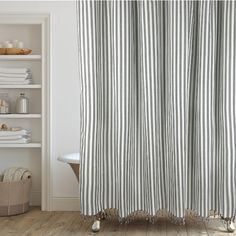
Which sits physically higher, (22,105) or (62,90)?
(62,90)

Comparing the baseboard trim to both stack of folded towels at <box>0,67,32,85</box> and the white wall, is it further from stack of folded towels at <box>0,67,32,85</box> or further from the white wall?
stack of folded towels at <box>0,67,32,85</box>

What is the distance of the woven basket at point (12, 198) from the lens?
4695 millimetres

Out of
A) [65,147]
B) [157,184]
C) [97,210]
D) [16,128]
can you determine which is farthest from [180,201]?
[16,128]

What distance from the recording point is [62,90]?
16.3ft

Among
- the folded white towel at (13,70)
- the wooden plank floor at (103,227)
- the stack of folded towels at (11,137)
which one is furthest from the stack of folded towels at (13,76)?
the wooden plank floor at (103,227)

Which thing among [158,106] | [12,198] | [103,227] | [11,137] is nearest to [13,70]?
[11,137]

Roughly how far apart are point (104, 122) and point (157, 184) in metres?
0.63

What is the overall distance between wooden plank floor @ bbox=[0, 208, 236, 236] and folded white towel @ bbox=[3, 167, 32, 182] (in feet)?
1.46

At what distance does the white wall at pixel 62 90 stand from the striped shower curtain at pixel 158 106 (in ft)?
3.17

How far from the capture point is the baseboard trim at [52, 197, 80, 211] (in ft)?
16.2

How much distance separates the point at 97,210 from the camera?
403 cm

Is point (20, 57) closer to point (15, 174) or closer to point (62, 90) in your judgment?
point (62, 90)

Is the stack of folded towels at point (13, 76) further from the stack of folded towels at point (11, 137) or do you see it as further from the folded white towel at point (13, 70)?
the stack of folded towels at point (11, 137)

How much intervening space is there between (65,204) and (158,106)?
60.3 inches
